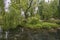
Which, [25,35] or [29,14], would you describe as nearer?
[25,35]

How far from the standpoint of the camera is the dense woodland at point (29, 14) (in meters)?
14.4

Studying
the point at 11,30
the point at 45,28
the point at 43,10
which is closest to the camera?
the point at 11,30

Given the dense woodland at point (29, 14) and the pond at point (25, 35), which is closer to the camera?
the pond at point (25, 35)

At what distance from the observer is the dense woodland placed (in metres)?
14.4

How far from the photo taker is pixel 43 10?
24938 mm

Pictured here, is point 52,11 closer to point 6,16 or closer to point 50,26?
point 50,26

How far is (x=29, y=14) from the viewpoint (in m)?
21.4

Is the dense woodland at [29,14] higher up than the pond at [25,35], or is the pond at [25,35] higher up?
the dense woodland at [29,14]

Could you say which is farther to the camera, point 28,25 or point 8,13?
point 28,25

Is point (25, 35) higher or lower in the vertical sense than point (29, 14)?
lower

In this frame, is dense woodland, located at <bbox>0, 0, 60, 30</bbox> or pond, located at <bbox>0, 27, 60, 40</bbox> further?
dense woodland, located at <bbox>0, 0, 60, 30</bbox>

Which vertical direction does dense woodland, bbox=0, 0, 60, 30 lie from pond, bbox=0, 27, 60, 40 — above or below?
above

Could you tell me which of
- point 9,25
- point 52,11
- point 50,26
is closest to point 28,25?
point 50,26

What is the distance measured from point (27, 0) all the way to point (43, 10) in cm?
473
